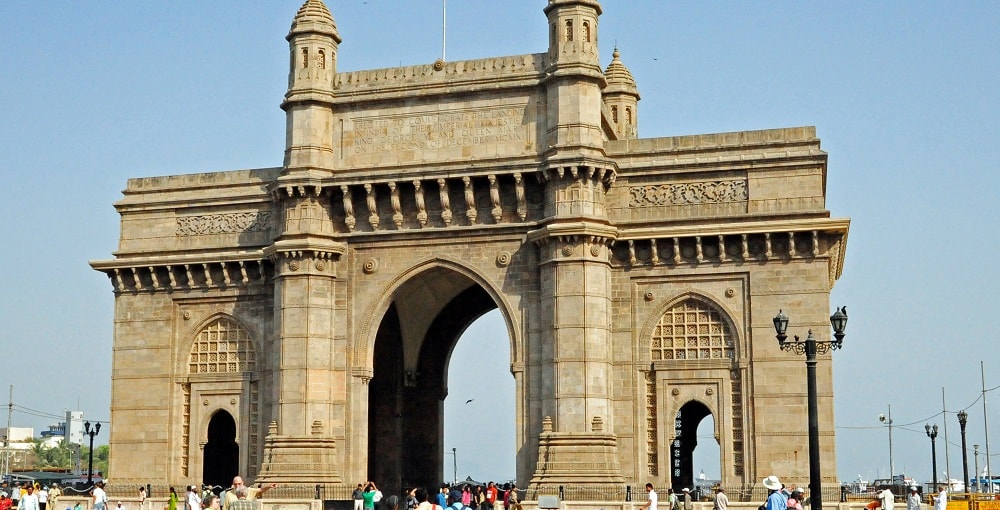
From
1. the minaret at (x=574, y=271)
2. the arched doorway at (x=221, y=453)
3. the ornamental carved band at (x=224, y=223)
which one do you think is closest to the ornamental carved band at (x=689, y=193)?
the minaret at (x=574, y=271)

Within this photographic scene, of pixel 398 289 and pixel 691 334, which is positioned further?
pixel 398 289

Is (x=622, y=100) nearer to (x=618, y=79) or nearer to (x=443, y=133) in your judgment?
(x=618, y=79)

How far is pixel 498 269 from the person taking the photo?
38625mm

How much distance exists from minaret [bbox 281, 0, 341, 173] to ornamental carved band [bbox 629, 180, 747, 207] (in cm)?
907

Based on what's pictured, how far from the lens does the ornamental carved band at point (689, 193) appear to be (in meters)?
37.6

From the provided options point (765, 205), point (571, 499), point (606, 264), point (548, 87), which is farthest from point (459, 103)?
point (571, 499)

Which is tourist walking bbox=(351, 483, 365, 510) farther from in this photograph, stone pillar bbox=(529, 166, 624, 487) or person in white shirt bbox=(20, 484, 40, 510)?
person in white shirt bbox=(20, 484, 40, 510)

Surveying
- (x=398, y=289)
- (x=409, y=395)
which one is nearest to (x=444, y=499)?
(x=398, y=289)

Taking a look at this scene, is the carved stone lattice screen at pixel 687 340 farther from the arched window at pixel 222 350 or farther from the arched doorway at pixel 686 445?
the arched window at pixel 222 350

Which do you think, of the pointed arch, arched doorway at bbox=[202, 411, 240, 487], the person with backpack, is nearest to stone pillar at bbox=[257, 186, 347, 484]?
the pointed arch

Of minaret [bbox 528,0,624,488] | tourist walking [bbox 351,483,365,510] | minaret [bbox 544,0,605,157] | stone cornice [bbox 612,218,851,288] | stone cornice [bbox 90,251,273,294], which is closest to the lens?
tourist walking [bbox 351,483,365,510]

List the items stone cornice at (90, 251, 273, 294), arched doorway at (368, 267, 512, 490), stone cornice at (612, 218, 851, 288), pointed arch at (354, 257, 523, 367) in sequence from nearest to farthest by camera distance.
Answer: stone cornice at (612, 218, 851, 288) < pointed arch at (354, 257, 523, 367) < stone cornice at (90, 251, 273, 294) < arched doorway at (368, 267, 512, 490)

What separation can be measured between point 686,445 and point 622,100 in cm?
1323

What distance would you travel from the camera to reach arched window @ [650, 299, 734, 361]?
123 ft
